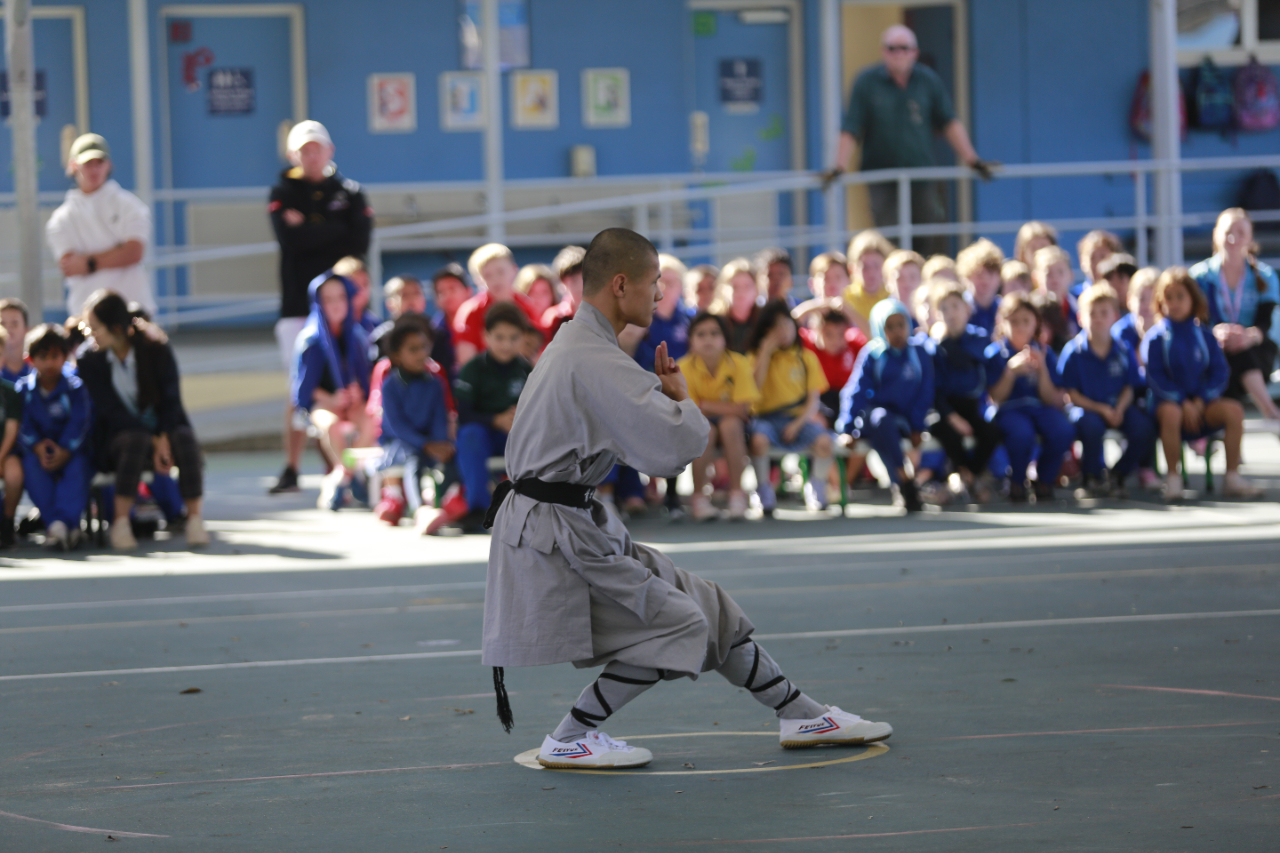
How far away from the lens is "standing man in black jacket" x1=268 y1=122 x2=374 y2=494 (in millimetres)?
10812

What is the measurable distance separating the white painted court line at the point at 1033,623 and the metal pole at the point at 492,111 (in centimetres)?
770

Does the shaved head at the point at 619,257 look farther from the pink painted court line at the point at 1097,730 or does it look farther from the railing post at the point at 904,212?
the railing post at the point at 904,212

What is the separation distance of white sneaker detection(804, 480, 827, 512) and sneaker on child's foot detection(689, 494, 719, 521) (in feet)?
1.94

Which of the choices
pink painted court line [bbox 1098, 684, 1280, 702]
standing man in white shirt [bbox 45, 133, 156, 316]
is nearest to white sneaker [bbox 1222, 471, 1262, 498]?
pink painted court line [bbox 1098, 684, 1280, 702]

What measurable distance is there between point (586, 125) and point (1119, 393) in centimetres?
829

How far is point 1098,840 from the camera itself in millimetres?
3637

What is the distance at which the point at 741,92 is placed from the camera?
1709 cm

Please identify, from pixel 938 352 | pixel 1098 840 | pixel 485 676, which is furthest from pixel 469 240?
pixel 1098 840

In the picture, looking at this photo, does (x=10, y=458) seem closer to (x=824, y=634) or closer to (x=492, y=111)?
(x=824, y=634)

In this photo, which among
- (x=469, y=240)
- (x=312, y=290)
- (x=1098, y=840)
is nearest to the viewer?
(x=1098, y=840)

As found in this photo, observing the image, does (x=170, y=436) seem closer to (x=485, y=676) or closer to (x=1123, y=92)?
(x=485, y=676)

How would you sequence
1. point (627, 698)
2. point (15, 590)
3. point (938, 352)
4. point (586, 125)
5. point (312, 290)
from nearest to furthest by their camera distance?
point (627, 698) → point (15, 590) → point (938, 352) → point (312, 290) → point (586, 125)

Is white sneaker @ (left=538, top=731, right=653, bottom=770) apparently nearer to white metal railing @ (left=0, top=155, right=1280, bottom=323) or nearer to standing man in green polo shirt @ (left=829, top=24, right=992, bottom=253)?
white metal railing @ (left=0, top=155, right=1280, bottom=323)

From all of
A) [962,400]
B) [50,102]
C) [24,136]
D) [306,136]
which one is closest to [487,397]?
[306,136]
